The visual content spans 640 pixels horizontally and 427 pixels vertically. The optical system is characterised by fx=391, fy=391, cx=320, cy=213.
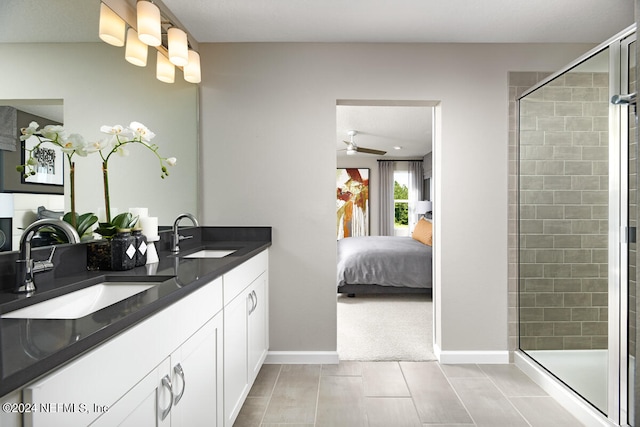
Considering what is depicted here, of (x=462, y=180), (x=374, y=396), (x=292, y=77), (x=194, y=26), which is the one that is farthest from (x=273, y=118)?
(x=374, y=396)

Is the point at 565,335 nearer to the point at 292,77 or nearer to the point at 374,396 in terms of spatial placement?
Result: the point at 374,396

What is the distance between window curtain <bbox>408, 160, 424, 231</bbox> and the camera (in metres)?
8.89

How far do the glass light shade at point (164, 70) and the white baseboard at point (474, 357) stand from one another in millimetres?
2703

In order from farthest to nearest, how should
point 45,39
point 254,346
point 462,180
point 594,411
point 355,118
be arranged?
point 355,118
point 462,180
point 254,346
point 594,411
point 45,39

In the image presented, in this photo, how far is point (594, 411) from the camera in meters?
2.08

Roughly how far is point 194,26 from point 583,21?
2.62 m

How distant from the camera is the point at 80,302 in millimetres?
1372

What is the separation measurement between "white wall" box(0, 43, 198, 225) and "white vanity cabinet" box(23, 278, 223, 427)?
77cm

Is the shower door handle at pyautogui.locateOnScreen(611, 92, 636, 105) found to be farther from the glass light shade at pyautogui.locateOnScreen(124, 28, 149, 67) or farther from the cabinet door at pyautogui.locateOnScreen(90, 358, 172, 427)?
the glass light shade at pyautogui.locateOnScreen(124, 28, 149, 67)

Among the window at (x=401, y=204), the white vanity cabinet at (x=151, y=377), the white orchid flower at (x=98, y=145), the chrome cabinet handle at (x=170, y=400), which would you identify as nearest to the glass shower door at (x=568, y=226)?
the white vanity cabinet at (x=151, y=377)

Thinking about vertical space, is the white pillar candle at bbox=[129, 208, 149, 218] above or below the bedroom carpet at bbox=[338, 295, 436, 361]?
above

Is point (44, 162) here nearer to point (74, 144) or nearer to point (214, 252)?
point (74, 144)

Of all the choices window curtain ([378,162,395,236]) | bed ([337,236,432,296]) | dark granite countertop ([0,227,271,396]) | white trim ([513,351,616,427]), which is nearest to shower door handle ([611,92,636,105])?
white trim ([513,351,616,427])

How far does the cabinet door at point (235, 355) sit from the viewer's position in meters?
1.82
